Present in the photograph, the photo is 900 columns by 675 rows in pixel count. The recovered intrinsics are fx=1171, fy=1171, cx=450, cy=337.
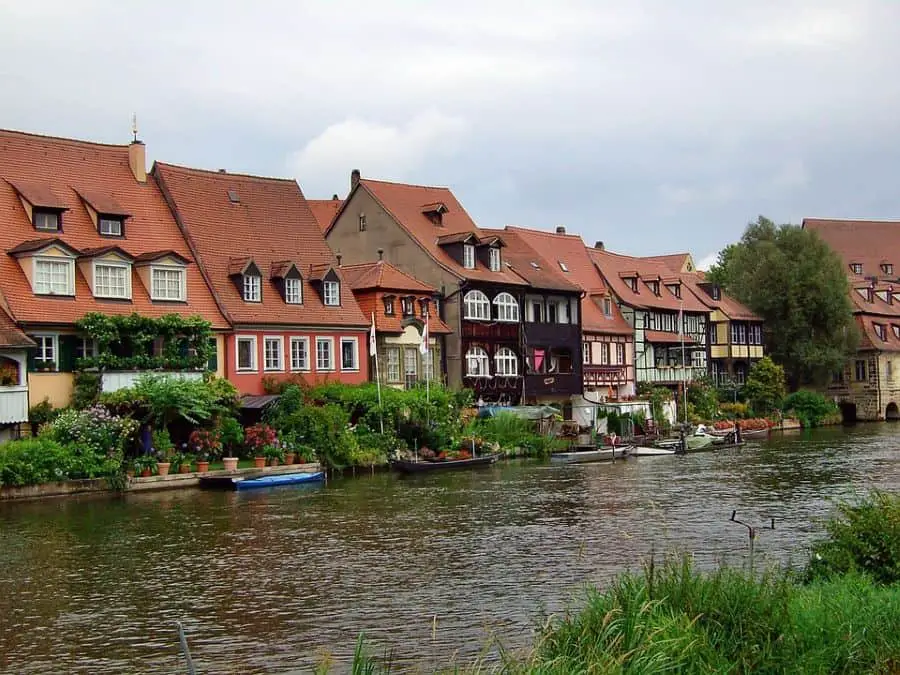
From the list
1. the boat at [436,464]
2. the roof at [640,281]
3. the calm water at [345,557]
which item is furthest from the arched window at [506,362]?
the calm water at [345,557]

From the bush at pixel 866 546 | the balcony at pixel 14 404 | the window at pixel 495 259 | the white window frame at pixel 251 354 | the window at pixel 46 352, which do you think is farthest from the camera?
the window at pixel 495 259

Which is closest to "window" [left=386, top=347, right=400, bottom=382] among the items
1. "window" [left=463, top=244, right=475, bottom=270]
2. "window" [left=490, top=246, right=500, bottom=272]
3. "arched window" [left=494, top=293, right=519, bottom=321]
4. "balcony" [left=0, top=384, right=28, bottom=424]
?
"window" [left=463, top=244, right=475, bottom=270]

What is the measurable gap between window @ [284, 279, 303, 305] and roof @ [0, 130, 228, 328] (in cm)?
355

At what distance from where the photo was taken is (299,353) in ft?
153

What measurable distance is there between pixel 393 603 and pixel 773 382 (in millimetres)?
60159

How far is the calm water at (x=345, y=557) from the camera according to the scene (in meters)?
16.8

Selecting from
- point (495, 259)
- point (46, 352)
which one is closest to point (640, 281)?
point (495, 259)

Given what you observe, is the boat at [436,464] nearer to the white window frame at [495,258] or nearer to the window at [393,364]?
the window at [393,364]

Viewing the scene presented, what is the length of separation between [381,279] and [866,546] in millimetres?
35660

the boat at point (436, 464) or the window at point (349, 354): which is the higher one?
the window at point (349, 354)

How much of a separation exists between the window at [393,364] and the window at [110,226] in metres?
12.8

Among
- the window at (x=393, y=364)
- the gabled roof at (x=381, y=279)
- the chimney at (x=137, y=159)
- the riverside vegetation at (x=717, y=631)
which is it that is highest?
the chimney at (x=137, y=159)

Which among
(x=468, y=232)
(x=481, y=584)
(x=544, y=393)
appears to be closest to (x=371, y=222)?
(x=468, y=232)

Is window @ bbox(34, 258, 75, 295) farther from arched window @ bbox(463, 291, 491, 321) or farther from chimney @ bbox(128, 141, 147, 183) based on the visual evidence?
arched window @ bbox(463, 291, 491, 321)
